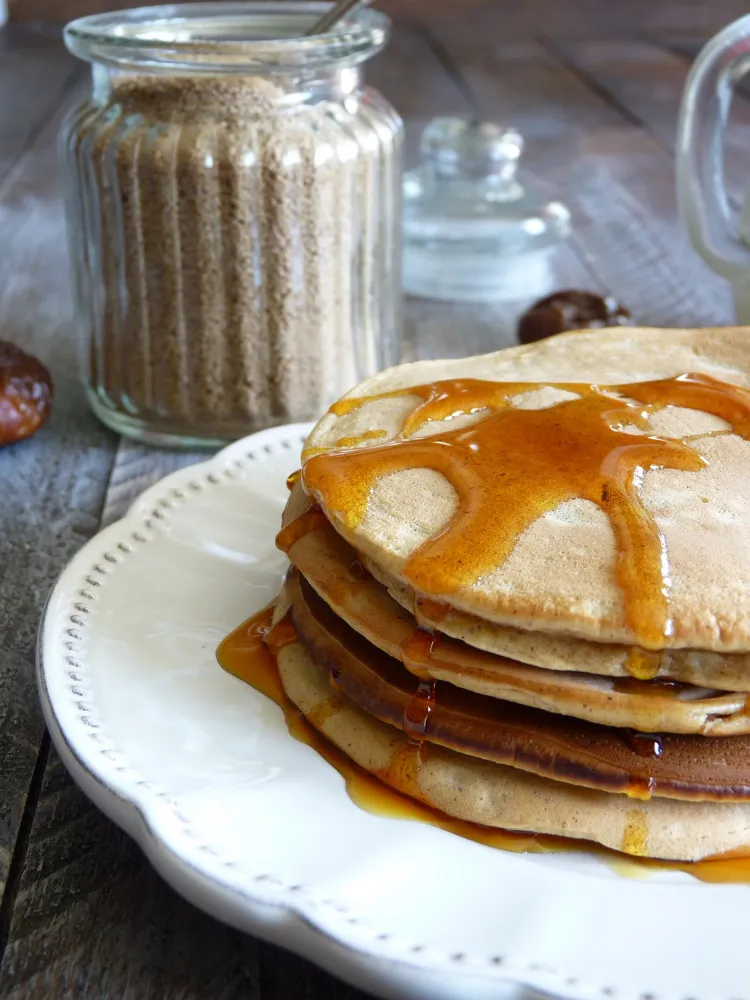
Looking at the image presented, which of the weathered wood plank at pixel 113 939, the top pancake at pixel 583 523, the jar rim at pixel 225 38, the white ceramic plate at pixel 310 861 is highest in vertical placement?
the jar rim at pixel 225 38

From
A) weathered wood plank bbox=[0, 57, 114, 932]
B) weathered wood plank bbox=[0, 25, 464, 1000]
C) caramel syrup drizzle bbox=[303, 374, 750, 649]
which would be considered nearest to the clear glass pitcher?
caramel syrup drizzle bbox=[303, 374, 750, 649]

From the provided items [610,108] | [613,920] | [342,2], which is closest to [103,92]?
[342,2]

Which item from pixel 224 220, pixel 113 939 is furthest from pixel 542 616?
pixel 224 220

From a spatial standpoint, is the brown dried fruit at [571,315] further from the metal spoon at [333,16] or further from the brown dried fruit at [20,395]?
the brown dried fruit at [20,395]

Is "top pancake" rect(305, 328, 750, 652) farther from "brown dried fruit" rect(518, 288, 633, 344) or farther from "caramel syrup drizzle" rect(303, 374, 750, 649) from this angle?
"brown dried fruit" rect(518, 288, 633, 344)

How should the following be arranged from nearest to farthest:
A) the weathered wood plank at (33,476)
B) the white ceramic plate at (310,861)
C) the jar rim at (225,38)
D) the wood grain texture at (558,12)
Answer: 1. the white ceramic plate at (310,861)
2. the weathered wood plank at (33,476)
3. the jar rim at (225,38)
4. the wood grain texture at (558,12)

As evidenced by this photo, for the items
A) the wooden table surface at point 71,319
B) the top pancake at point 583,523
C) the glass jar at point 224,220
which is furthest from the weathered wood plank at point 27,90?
the top pancake at point 583,523

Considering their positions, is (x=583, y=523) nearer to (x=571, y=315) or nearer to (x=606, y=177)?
(x=571, y=315)
